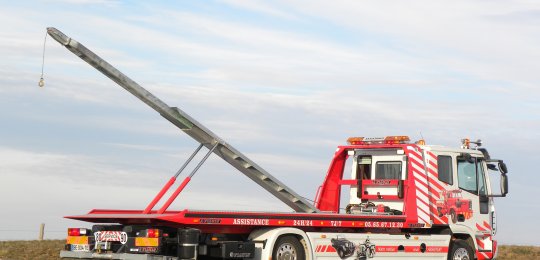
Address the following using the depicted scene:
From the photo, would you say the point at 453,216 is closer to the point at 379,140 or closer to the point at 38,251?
the point at 379,140

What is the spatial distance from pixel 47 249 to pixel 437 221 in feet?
36.7

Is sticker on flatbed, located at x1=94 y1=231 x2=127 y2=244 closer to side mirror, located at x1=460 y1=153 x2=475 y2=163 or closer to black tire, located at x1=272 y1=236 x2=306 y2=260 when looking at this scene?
black tire, located at x1=272 y1=236 x2=306 y2=260

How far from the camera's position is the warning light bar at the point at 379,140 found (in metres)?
22.5

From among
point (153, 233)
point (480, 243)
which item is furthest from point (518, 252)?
point (153, 233)

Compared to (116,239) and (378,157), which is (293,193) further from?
(116,239)

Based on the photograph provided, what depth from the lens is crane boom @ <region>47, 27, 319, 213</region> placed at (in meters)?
17.7

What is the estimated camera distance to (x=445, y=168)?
22266 millimetres

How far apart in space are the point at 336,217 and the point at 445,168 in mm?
3813

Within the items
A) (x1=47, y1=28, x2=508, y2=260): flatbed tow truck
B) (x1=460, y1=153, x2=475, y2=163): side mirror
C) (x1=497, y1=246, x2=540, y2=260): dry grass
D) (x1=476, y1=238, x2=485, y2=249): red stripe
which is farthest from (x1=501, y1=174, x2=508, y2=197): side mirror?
(x1=497, y1=246, x2=540, y2=260): dry grass

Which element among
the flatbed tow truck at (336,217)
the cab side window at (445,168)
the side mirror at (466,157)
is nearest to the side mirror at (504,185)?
the flatbed tow truck at (336,217)

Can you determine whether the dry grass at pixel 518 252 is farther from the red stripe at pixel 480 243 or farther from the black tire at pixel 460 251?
the black tire at pixel 460 251

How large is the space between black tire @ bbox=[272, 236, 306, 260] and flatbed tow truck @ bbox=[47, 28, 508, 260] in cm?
2

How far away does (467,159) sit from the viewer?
22.6 meters

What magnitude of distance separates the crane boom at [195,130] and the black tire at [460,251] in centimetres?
362
